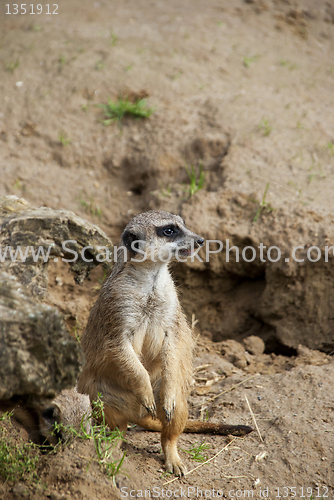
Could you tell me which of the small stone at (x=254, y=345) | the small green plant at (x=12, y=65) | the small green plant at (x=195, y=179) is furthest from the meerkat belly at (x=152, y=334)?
the small green plant at (x=12, y=65)

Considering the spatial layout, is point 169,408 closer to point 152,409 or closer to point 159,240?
point 152,409

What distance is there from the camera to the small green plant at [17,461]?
2.22 m

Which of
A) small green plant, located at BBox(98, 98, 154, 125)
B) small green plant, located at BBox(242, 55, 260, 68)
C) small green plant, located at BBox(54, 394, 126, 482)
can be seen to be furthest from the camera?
small green plant, located at BBox(242, 55, 260, 68)

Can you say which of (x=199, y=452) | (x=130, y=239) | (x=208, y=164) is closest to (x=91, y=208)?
(x=208, y=164)

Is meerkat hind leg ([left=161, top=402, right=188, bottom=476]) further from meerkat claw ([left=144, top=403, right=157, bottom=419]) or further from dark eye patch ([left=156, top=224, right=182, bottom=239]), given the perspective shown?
dark eye patch ([left=156, top=224, right=182, bottom=239])

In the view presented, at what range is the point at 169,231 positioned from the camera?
10.3 ft

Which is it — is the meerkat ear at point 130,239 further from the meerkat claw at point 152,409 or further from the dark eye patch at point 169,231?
the meerkat claw at point 152,409

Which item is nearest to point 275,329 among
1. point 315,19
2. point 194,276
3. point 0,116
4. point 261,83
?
point 194,276

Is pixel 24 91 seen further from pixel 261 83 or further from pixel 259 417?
pixel 259 417

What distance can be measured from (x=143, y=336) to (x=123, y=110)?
11.6ft

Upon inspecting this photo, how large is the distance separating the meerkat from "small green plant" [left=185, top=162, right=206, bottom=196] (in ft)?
5.40

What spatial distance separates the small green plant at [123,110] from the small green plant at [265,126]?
4.58 feet

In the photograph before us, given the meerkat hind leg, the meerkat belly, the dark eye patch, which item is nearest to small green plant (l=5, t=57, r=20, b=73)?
the dark eye patch

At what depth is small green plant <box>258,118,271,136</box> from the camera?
5379 mm
